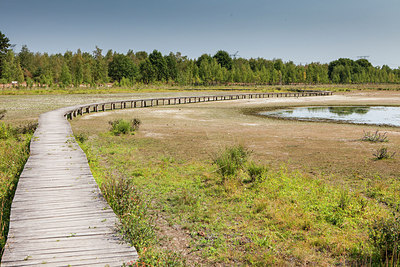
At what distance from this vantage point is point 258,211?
736 cm

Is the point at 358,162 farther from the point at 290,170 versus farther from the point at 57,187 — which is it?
the point at 57,187

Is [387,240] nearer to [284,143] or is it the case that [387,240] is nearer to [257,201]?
[257,201]

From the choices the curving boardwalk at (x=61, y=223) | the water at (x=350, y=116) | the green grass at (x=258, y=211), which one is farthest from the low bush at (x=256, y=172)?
the water at (x=350, y=116)

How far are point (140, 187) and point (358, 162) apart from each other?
7959 millimetres

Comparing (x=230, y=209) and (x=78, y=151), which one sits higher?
(x=78, y=151)

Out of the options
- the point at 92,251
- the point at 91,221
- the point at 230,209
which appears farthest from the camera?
the point at 230,209

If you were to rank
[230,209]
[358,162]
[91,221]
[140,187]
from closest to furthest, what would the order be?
[91,221] < [230,209] < [140,187] < [358,162]

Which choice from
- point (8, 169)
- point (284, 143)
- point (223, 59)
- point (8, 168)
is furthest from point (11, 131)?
Result: point (223, 59)

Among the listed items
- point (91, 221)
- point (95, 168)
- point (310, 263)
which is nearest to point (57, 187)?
point (91, 221)

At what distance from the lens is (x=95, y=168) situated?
10492mm

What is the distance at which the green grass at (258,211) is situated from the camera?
5.54 m

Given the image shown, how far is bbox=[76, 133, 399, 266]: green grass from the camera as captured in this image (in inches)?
218

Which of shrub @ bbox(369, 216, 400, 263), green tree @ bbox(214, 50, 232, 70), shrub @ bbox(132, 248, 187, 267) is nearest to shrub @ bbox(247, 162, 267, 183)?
shrub @ bbox(369, 216, 400, 263)

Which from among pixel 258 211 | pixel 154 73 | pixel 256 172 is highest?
pixel 154 73
